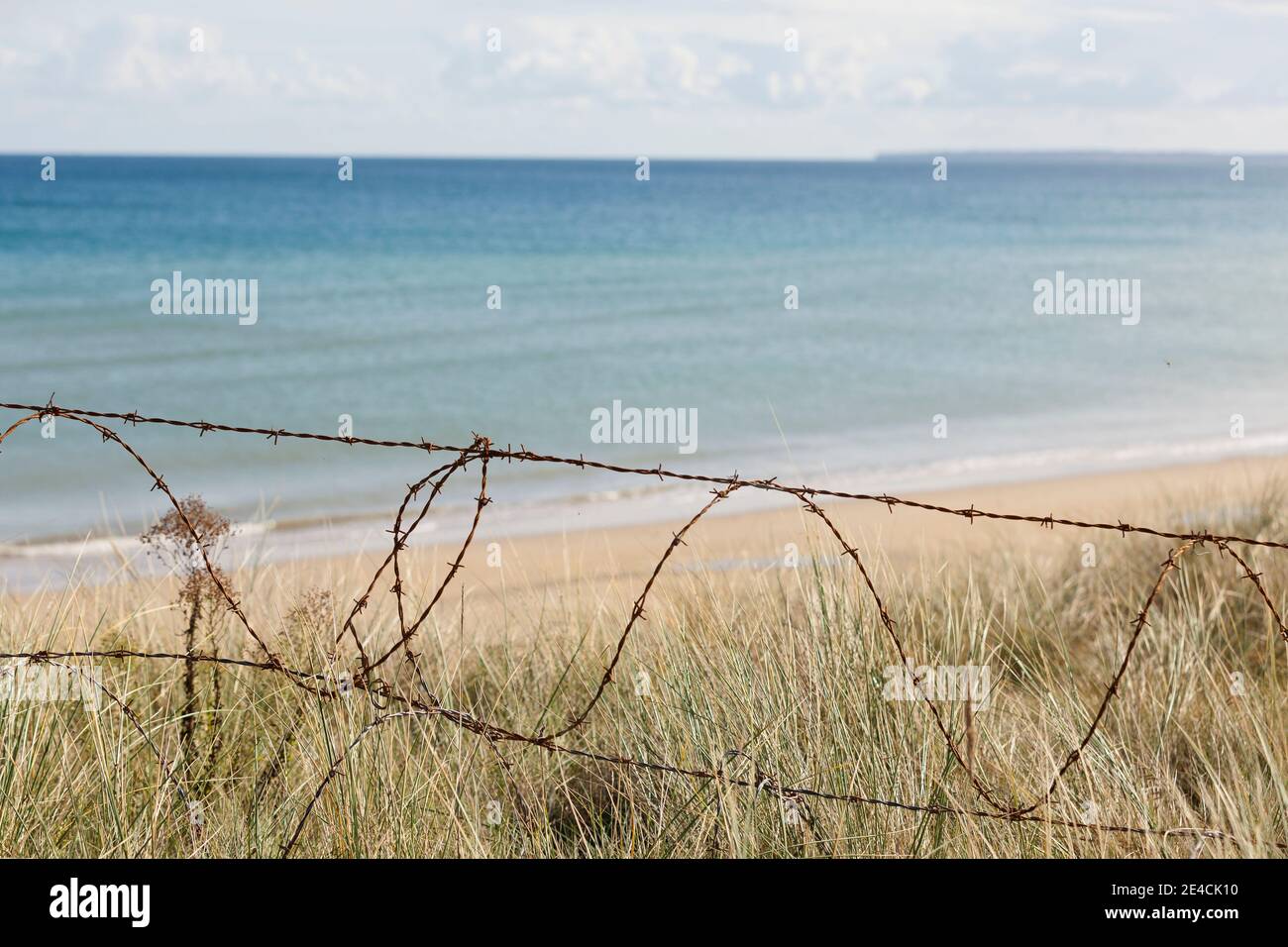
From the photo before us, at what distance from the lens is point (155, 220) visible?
138 feet

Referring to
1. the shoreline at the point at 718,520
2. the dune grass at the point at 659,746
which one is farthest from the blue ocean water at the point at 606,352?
the dune grass at the point at 659,746

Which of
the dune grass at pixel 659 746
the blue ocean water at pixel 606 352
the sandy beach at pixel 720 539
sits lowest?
the dune grass at pixel 659 746

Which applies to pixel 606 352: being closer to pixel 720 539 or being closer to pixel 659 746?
pixel 720 539

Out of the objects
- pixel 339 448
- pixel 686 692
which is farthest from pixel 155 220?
pixel 686 692

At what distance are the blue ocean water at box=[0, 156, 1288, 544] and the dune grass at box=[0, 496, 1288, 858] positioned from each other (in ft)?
6.17

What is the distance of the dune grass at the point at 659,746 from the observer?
2637 millimetres

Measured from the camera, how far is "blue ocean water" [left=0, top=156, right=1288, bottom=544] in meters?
11.0

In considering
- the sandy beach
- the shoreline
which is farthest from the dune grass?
the shoreline

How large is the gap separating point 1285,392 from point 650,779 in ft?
51.5

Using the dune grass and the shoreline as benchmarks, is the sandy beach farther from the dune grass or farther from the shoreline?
the dune grass

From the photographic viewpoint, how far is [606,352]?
18656 mm

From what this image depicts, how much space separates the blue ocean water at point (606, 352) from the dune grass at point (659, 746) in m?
1.88

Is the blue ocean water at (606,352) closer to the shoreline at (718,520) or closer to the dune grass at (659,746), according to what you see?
the shoreline at (718,520)
